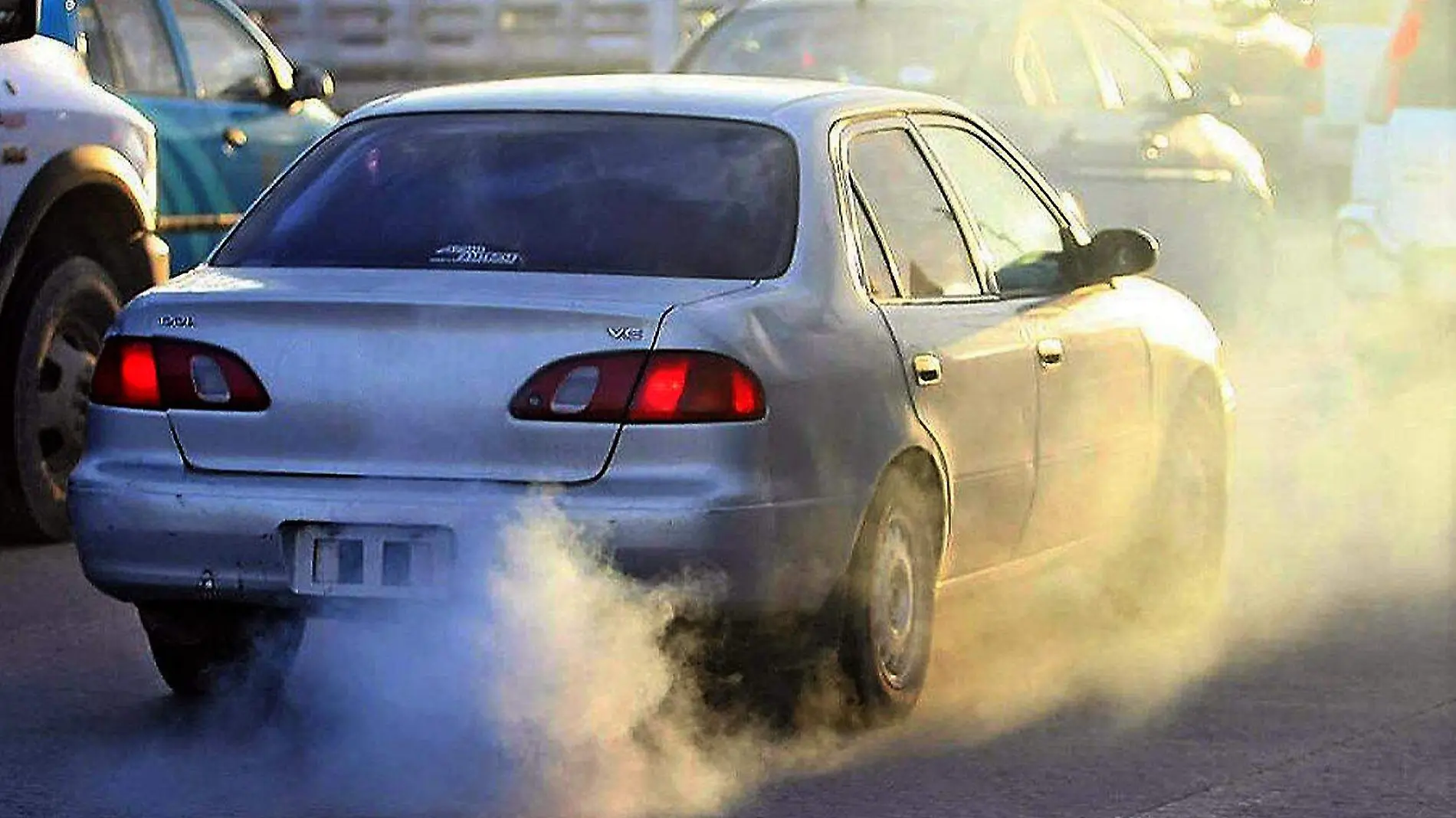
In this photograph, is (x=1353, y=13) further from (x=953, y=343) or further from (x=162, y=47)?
(x=953, y=343)

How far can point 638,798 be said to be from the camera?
7328 mm

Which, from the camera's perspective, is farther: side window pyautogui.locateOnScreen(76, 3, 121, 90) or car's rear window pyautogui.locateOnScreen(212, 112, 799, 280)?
side window pyautogui.locateOnScreen(76, 3, 121, 90)

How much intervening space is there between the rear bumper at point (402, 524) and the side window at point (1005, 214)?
1.45m

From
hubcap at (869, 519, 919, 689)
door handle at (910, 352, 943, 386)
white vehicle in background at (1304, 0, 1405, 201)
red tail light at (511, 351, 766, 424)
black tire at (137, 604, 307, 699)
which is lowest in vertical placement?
white vehicle in background at (1304, 0, 1405, 201)

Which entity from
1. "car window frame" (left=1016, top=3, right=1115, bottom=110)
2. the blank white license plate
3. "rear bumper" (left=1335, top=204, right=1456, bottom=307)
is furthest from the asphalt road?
"car window frame" (left=1016, top=3, right=1115, bottom=110)

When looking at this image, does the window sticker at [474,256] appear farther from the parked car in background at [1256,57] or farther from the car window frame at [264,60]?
the parked car in background at [1256,57]

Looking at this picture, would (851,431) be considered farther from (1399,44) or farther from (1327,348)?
(1327,348)

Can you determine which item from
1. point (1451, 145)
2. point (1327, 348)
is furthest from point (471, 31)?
point (1451, 145)

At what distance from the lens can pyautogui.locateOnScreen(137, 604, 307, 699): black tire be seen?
320 inches

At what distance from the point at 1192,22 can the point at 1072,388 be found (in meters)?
29.4

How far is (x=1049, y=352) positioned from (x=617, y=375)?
1.80m

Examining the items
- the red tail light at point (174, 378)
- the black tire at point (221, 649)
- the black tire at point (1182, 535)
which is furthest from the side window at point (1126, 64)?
the red tail light at point (174, 378)

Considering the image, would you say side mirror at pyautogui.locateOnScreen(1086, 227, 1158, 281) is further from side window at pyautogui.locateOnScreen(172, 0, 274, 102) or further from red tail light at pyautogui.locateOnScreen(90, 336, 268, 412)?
side window at pyautogui.locateOnScreen(172, 0, 274, 102)

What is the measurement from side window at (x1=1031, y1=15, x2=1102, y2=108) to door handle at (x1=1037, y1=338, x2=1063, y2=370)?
27.6 ft
